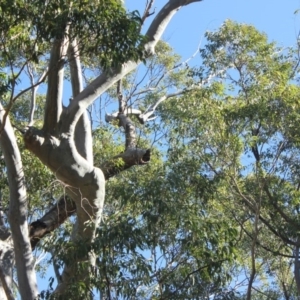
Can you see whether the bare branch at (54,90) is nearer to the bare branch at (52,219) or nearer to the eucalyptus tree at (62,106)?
the eucalyptus tree at (62,106)

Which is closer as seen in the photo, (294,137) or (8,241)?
(8,241)

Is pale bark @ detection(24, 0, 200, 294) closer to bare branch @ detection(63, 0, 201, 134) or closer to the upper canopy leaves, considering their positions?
bare branch @ detection(63, 0, 201, 134)

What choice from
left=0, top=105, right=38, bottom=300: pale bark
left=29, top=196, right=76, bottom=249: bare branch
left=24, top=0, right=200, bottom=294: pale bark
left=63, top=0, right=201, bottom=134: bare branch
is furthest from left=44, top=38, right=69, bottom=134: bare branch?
left=29, top=196, right=76, bottom=249: bare branch

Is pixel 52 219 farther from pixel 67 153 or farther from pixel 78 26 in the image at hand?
pixel 78 26

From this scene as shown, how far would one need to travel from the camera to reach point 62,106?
777cm

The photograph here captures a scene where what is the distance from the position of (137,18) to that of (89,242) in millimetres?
2186

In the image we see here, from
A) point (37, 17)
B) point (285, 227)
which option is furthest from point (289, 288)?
point (37, 17)

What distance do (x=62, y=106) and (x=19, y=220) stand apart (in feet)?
4.74

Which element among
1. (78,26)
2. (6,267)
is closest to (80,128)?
(78,26)

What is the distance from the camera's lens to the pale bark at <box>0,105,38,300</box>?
6.77 meters

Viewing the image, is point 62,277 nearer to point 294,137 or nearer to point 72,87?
point 72,87

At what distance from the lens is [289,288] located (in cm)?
1219

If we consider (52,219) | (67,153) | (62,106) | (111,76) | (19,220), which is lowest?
(19,220)

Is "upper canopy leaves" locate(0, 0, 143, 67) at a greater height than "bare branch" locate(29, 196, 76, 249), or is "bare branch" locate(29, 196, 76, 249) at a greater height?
"upper canopy leaves" locate(0, 0, 143, 67)
